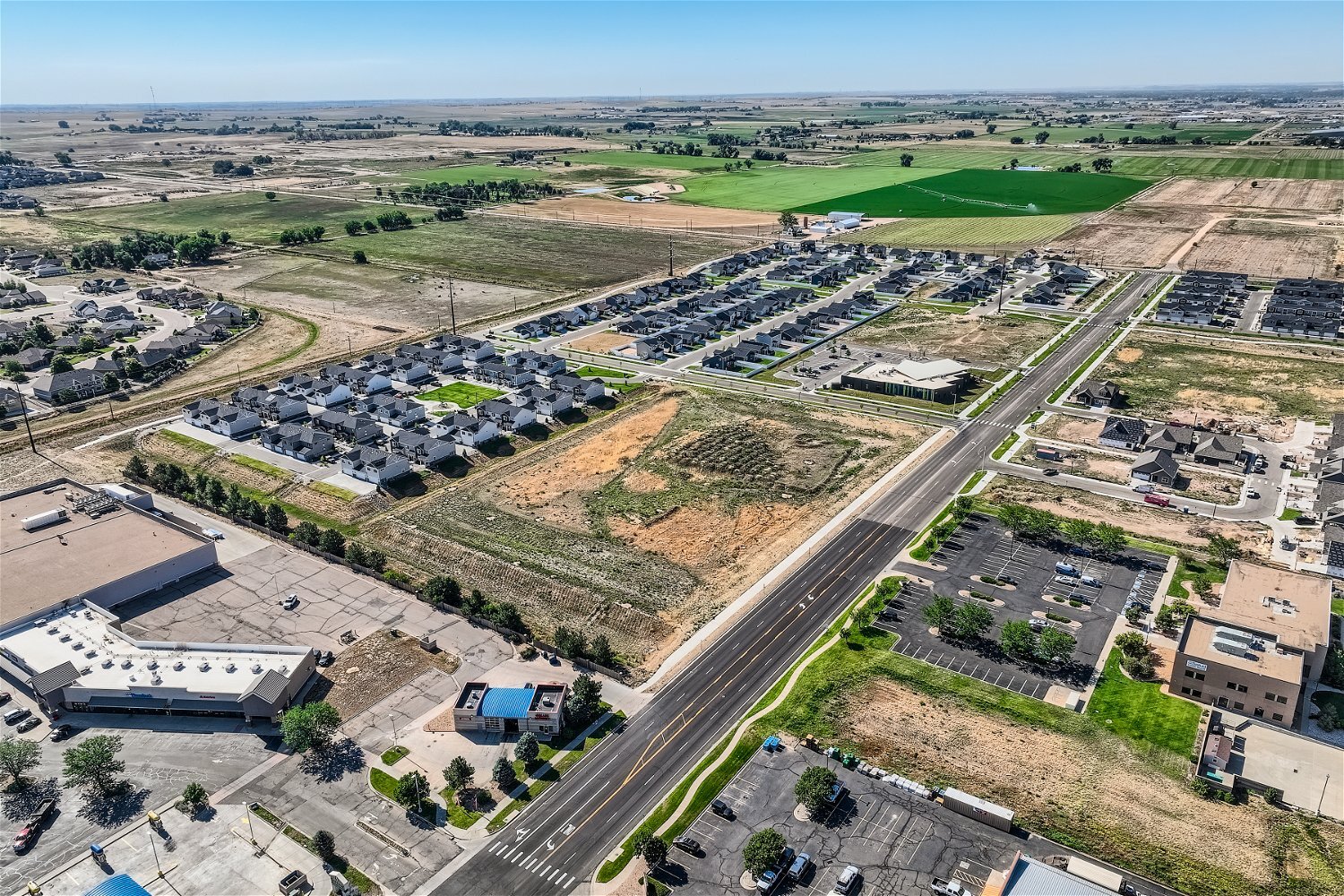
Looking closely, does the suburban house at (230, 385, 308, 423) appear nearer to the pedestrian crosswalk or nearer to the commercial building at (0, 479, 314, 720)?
the commercial building at (0, 479, 314, 720)

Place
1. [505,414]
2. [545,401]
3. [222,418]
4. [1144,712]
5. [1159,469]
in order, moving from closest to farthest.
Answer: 1. [1144,712]
2. [1159,469]
3. [222,418]
4. [505,414]
5. [545,401]

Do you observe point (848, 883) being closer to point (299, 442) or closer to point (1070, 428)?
point (1070, 428)

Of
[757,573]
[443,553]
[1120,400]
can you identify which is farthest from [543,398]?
[1120,400]

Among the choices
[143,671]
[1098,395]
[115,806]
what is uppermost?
[1098,395]

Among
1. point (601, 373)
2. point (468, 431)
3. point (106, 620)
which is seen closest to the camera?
point (106, 620)

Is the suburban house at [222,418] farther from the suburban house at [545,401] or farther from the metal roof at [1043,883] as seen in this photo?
the metal roof at [1043,883]

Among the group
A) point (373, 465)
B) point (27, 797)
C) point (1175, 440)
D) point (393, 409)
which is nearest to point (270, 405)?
point (393, 409)
